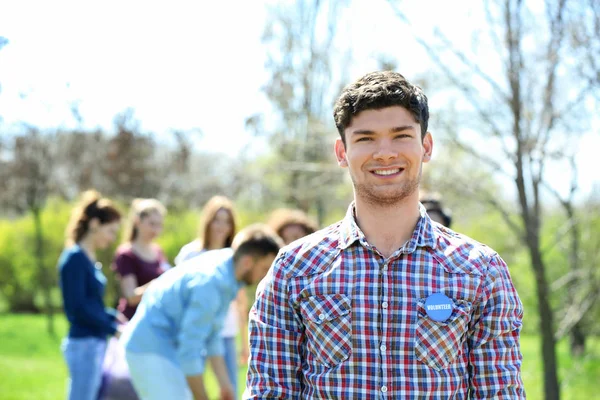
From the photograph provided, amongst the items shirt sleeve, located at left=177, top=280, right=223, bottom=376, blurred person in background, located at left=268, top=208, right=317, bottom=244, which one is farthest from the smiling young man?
blurred person in background, located at left=268, top=208, right=317, bottom=244

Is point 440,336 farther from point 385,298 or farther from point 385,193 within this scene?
point 385,193

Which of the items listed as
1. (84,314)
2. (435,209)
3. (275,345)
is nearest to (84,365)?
(84,314)

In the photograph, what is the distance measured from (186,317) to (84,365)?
5.48 feet

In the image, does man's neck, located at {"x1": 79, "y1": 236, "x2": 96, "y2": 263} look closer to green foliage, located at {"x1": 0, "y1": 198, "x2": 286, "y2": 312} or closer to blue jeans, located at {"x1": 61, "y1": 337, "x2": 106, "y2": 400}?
blue jeans, located at {"x1": 61, "y1": 337, "x2": 106, "y2": 400}

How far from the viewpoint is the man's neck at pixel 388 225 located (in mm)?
2094

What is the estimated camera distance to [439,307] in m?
1.97

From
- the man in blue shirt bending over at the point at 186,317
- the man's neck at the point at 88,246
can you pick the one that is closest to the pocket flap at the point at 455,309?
the man in blue shirt bending over at the point at 186,317

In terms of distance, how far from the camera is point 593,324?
7762 mm

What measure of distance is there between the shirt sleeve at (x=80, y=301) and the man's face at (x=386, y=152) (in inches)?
149

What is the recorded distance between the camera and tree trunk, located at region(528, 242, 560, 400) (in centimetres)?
535

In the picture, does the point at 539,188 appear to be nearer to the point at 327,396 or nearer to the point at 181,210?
the point at 327,396

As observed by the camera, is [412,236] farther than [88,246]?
No

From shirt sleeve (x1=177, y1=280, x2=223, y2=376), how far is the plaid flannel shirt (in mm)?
2057

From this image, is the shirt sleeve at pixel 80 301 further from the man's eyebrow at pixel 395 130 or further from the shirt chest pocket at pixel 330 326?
the man's eyebrow at pixel 395 130
